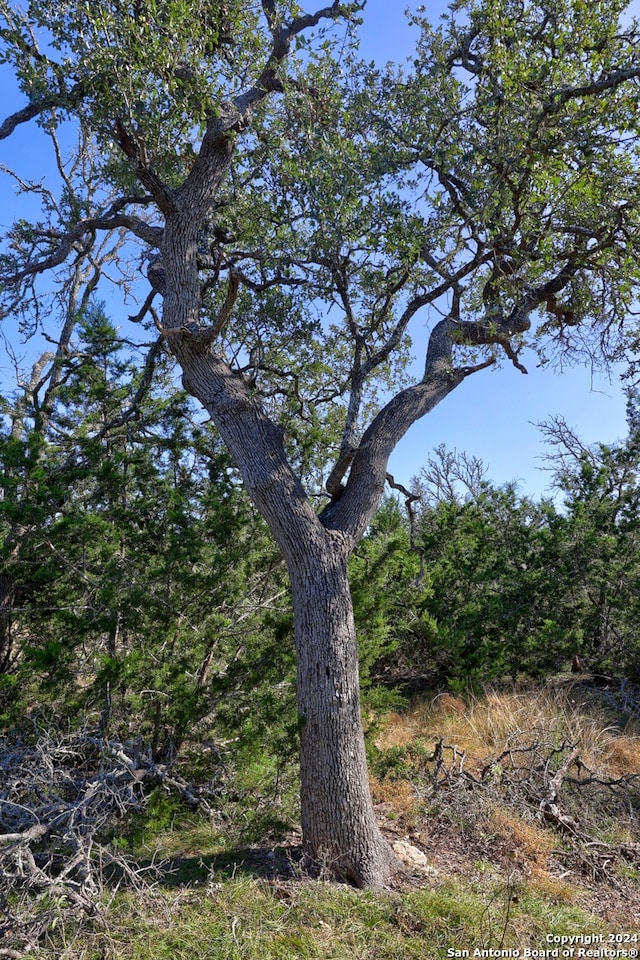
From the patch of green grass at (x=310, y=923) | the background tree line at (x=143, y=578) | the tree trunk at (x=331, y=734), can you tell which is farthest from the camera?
the background tree line at (x=143, y=578)

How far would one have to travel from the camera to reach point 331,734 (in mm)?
3586

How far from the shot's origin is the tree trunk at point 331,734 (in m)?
3.47

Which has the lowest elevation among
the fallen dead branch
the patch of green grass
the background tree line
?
the patch of green grass

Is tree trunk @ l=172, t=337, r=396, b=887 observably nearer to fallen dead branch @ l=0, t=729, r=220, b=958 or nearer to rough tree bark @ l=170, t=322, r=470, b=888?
rough tree bark @ l=170, t=322, r=470, b=888

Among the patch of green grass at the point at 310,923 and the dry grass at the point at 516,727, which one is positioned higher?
the dry grass at the point at 516,727

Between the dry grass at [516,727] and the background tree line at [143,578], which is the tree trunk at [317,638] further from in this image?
the dry grass at [516,727]

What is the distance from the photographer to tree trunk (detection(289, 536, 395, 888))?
3.47 m

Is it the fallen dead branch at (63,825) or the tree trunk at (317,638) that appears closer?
the fallen dead branch at (63,825)

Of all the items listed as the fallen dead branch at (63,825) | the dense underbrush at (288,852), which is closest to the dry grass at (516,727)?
the dense underbrush at (288,852)

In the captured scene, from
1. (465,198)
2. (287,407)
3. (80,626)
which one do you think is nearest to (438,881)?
(80,626)

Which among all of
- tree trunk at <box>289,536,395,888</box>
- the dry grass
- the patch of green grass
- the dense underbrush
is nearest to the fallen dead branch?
the dense underbrush

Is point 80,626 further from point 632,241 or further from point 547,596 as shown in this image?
point 547,596

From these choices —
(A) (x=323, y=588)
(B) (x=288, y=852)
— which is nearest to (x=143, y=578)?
(A) (x=323, y=588)

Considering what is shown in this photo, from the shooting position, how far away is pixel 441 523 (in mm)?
8867
